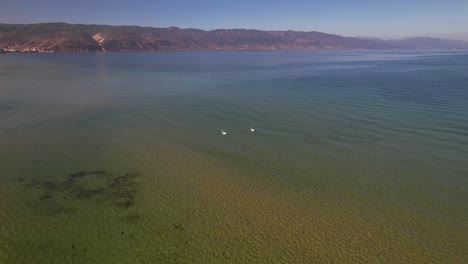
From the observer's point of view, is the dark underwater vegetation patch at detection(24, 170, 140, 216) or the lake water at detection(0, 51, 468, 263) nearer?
the lake water at detection(0, 51, 468, 263)

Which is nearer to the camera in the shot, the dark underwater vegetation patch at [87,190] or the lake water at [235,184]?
the lake water at [235,184]

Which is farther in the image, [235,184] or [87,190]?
[235,184]

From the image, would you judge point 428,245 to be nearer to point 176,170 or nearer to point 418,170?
point 418,170

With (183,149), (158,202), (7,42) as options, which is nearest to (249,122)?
(183,149)
